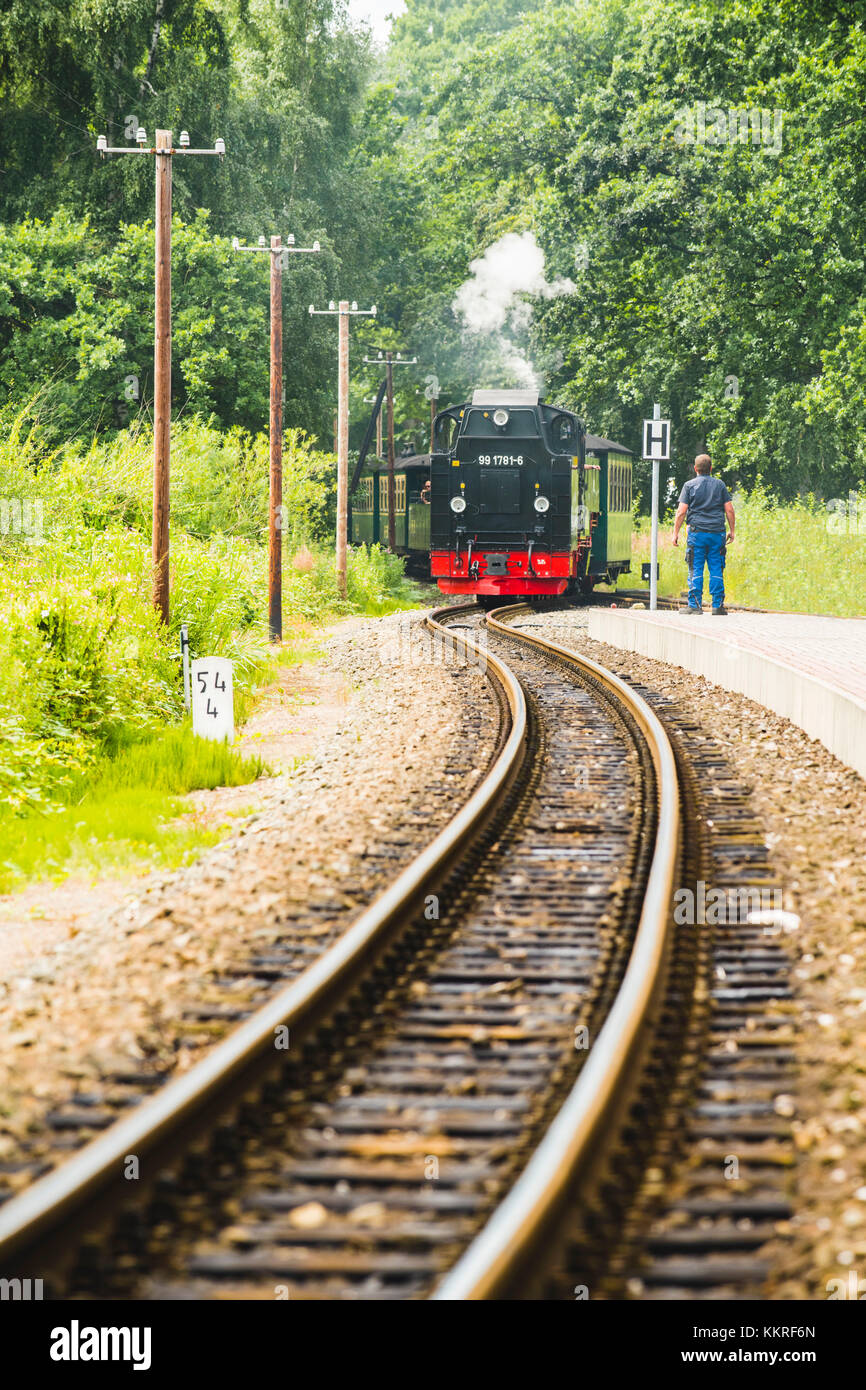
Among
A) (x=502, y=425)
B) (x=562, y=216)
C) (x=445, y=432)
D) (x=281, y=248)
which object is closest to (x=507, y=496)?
(x=502, y=425)

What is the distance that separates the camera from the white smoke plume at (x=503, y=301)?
2114 inches

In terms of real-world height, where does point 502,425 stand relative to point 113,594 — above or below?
above

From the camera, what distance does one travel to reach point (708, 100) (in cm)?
3591

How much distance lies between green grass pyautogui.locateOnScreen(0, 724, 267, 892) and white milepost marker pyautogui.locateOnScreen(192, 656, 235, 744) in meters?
0.27

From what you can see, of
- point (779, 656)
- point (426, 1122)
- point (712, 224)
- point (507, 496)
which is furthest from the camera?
point (712, 224)

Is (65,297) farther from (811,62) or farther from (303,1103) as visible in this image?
(303,1103)

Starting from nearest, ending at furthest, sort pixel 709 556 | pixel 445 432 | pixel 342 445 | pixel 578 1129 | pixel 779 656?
pixel 578 1129 < pixel 779 656 < pixel 709 556 < pixel 445 432 < pixel 342 445

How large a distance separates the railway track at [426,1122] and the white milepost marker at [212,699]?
5976mm

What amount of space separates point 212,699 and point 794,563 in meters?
18.0

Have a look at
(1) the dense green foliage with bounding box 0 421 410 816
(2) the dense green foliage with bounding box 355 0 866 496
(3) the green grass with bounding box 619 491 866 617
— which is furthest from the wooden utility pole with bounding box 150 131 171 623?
(2) the dense green foliage with bounding box 355 0 866 496

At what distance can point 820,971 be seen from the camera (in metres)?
6.07

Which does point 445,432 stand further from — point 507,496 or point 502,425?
point 507,496

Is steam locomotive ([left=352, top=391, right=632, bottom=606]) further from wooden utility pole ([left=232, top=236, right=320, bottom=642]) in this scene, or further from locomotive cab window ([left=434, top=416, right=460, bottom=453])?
wooden utility pole ([left=232, top=236, right=320, bottom=642])

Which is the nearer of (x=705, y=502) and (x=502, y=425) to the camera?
(x=705, y=502)
